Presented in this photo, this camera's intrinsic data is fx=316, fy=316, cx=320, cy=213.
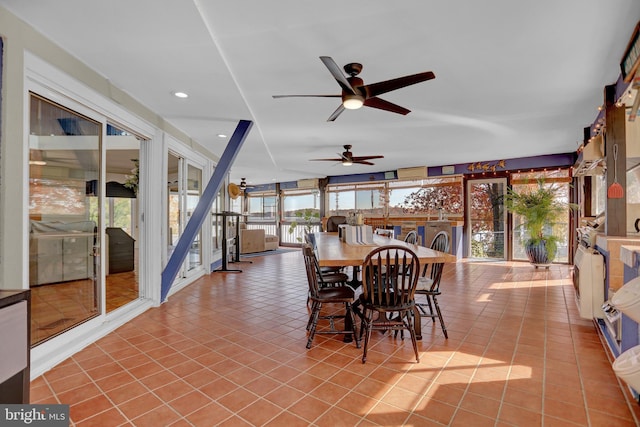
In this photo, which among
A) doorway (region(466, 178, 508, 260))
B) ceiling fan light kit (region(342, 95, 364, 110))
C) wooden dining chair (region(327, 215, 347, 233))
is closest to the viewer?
ceiling fan light kit (region(342, 95, 364, 110))

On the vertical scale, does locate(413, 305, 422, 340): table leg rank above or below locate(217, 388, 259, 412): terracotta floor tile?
above

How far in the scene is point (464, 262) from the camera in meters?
7.34

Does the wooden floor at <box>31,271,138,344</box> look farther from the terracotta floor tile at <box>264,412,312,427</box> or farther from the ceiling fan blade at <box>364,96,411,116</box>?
the ceiling fan blade at <box>364,96,411,116</box>

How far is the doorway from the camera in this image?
24.7 feet

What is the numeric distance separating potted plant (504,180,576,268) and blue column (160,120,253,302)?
5.55m

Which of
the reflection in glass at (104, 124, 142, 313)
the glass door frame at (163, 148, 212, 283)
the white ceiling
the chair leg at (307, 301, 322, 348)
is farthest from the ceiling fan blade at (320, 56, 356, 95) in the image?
the reflection in glass at (104, 124, 142, 313)

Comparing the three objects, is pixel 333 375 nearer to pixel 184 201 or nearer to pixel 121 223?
pixel 184 201

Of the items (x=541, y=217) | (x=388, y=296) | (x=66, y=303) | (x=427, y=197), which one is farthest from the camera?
(x=427, y=197)

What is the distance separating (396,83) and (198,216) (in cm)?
301

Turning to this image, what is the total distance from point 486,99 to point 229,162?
3.33 meters

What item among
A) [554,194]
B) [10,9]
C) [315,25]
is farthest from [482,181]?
[10,9]

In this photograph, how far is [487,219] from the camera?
7699 millimetres

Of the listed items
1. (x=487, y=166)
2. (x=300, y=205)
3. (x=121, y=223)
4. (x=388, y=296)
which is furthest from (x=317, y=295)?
(x=300, y=205)

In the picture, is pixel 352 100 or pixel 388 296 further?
pixel 352 100
